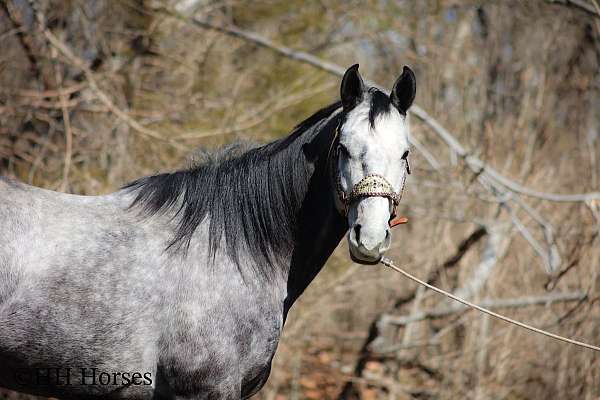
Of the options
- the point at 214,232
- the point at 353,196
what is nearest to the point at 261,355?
the point at 214,232

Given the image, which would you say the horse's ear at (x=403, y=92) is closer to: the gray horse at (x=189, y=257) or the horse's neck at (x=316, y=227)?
the gray horse at (x=189, y=257)

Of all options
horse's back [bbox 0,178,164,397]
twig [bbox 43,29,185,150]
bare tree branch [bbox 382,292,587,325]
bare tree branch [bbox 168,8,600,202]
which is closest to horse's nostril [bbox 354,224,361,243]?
horse's back [bbox 0,178,164,397]

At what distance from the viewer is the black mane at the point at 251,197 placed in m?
3.05

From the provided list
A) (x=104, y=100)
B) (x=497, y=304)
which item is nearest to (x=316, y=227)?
(x=104, y=100)

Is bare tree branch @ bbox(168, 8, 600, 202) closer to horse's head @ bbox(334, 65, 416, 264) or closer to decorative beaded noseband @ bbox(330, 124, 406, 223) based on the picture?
horse's head @ bbox(334, 65, 416, 264)

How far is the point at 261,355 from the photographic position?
2.91 metres

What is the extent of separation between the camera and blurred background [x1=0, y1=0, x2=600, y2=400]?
18.1 feet

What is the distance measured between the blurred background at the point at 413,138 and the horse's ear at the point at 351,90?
2364mm

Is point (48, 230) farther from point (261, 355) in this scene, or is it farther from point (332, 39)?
point (332, 39)

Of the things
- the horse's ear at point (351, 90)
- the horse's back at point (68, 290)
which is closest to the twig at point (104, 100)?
the horse's back at point (68, 290)

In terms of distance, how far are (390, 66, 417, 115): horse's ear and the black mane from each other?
36 centimetres

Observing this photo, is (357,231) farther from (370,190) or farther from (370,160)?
(370,160)

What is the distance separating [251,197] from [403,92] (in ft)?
2.85

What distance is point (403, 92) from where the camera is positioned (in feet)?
9.52
